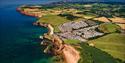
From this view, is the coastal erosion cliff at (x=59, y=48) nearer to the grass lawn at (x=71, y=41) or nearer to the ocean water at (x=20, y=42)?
the grass lawn at (x=71, y=41)

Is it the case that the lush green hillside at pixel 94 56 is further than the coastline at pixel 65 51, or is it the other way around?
the coastline at pixel 65 51

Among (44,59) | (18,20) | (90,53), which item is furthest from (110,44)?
(18,20)

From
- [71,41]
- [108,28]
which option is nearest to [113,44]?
[71,41]

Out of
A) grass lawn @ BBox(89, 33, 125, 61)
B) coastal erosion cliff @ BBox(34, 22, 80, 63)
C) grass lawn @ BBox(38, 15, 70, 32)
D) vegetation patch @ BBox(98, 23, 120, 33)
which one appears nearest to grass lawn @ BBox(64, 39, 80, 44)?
coastal erosion cliff @ BBox(34, 22, 80, 63)

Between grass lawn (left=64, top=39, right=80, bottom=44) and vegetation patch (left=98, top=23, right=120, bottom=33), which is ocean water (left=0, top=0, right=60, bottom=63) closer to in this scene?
grass lawn (left=64, top=39, right=80, bottom=44)

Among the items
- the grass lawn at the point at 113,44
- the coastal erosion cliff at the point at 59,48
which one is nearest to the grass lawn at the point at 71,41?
the coastal erosion cliff at the point at 59,48

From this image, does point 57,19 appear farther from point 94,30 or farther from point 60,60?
point 60,60

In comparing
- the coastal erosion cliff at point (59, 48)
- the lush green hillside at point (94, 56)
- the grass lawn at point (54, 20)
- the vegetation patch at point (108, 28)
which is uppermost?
the lush green hillside at point (94, 56)
